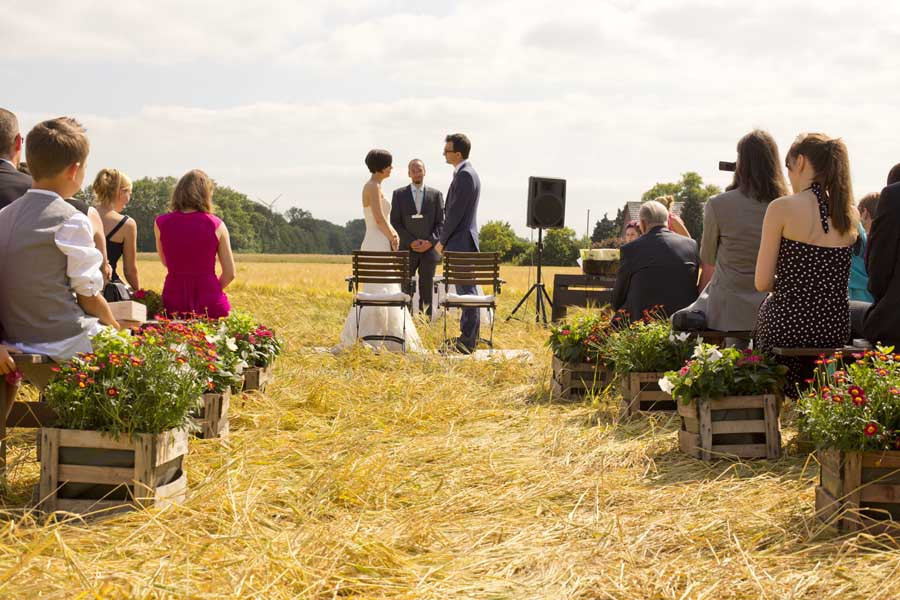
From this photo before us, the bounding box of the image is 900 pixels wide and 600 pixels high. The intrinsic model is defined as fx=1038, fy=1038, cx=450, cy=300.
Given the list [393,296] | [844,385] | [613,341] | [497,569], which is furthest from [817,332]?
[393,296]

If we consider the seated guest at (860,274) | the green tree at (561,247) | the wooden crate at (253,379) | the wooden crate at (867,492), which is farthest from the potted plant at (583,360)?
the green tree at (561,247)

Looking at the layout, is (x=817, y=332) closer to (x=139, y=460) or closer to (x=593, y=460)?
(x=593, y=460)

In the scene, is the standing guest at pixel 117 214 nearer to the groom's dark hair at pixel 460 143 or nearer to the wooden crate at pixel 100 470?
the wooden crate at pixel 100 470

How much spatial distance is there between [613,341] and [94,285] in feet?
11.1

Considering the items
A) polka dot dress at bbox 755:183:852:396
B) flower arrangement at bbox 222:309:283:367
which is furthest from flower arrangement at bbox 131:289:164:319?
polka dot dress at bbox 755:183:852:396

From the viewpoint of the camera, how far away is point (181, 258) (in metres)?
6.52

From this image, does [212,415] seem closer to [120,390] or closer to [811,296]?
[120,390]

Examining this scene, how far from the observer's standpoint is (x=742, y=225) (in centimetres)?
600

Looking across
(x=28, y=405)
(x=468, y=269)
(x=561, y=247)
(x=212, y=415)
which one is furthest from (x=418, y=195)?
(x=561, y=247)

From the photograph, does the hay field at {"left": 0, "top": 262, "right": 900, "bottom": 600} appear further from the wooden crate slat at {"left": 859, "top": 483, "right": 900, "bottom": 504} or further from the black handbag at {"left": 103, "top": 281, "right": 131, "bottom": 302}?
the black handbag at {"left": 103, "top": 281, "right": 131, "bottom": 302}

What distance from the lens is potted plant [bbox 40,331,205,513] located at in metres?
4.00

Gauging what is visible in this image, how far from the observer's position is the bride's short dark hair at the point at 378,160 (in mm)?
10062

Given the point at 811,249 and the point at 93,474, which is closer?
the point at 93,474

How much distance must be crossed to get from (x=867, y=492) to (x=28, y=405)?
3.50 m
